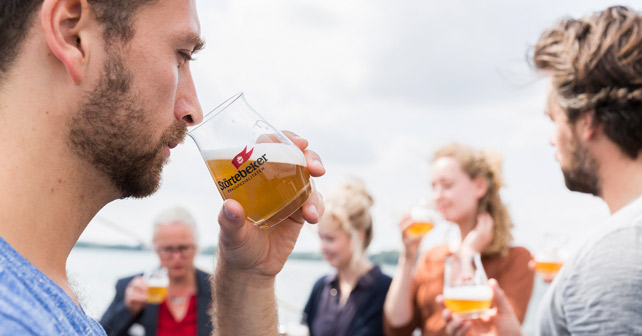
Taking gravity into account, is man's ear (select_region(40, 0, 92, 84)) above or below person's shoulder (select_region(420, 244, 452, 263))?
above

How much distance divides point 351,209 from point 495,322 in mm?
1806

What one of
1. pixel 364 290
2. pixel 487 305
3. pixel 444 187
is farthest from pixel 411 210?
pixel 487 305

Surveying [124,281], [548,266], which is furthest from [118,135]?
[548,266]

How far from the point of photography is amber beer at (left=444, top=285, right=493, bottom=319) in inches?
97.3

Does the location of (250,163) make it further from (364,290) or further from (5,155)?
(364,290)

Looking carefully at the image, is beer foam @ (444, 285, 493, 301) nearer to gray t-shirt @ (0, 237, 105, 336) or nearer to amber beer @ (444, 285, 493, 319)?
amber beer @ (444, 285, 493, 319)

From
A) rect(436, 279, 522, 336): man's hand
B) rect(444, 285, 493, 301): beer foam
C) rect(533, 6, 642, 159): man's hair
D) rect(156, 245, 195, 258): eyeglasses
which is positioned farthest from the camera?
rect(156, 245, 195, 258): eyeglasses

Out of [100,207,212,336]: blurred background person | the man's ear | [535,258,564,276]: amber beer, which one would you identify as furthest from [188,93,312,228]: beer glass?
[535,258,564,276]: amber beer

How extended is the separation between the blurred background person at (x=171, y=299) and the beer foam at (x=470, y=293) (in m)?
1.68

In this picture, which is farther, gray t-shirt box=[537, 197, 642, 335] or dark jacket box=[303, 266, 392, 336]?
dark jacket box=[303, 266, 392, 336]

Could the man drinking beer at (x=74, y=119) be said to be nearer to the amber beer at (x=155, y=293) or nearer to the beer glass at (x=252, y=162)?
the beer glass at (x=252, y=162)

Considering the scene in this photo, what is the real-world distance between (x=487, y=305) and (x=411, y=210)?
140cm

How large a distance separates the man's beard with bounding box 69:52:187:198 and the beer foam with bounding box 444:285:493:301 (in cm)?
172

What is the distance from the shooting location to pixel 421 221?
3.76 meters
